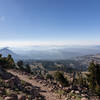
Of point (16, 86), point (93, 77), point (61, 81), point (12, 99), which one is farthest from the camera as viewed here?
point (61, 81)

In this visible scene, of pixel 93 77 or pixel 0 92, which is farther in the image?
pixel 93 77

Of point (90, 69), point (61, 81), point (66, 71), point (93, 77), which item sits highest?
point (90, 69)

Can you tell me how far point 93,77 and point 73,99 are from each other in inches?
677

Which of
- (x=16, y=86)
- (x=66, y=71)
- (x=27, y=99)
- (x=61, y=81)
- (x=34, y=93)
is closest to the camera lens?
(x=27, y=99)

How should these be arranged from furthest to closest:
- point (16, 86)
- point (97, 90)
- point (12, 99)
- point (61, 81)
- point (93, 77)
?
point (61, 81), point (93, 77), point (97, 90), point (16, 86), point (12, 99)

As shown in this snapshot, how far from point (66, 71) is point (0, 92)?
529 ft

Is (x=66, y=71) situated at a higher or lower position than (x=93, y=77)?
lower

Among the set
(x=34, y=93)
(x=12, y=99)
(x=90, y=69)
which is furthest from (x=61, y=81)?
(x=12, y=99)

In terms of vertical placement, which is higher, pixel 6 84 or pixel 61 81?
pixel 6 84

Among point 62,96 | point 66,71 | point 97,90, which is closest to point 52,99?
point 62,96

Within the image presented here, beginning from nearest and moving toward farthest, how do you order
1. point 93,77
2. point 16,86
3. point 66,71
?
point 16,86
point 93,77
point 66,71

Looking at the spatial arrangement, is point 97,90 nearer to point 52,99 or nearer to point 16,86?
point 52,99

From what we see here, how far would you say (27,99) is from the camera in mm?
13211

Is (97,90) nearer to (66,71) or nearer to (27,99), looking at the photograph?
(27,99)
